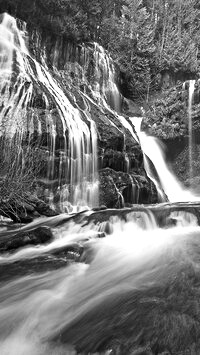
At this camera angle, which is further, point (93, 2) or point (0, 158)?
point (93, 2)

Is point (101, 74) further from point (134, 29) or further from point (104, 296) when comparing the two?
point (104, 296)

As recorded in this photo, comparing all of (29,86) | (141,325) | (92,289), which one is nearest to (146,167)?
(29,86)

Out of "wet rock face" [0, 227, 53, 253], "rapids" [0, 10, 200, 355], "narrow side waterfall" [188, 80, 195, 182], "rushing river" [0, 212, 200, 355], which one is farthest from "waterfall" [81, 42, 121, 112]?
"rushing river" [0, 212, 200, 355]

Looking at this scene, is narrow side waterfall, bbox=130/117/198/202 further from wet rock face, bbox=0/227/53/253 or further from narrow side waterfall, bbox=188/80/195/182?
wet rock face, bbox=0/227/53/253

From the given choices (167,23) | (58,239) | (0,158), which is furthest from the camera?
(167,23)

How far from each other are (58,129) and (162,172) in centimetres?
600

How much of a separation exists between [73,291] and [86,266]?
3.16 feet

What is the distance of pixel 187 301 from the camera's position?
3303mm

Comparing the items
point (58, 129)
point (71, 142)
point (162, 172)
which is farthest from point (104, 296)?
point (162, 172)

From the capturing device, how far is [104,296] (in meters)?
3.84

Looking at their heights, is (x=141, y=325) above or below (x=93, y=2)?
below

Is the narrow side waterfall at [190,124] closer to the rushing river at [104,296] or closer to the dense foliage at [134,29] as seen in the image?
the dense foliage at [134,29]

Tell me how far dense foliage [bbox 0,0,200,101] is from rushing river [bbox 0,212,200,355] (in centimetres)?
→ 1458

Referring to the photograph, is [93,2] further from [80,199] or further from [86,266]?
[86,266]
